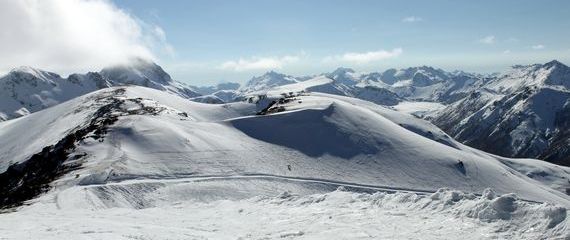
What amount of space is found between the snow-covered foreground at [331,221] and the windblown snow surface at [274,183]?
3.5 inches

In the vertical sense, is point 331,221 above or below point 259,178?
above

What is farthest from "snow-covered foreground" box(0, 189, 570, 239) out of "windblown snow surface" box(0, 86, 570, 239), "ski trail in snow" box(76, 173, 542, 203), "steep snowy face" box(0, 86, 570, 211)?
"ski trail in snow" box(76, 173, 542, 203)

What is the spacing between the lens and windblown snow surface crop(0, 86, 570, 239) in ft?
102

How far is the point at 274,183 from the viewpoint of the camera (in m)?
66.6

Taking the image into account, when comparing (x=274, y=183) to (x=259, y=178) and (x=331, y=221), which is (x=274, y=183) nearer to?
(x=259, y=178)

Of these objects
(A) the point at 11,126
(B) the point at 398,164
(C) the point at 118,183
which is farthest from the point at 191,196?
(A) the point at 11,126

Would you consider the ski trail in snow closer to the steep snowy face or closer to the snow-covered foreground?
the steep snowy face

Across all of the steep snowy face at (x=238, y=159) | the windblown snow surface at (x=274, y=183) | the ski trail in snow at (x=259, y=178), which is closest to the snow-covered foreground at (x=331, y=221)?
the windblown snow surface at (x=274, y=183)

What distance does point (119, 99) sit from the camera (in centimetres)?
14550

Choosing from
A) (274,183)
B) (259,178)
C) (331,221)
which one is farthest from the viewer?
(259,178)

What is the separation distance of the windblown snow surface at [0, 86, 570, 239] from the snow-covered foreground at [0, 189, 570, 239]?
0.29 ft

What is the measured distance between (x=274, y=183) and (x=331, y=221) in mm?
32480

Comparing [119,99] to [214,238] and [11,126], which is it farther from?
[214,238]

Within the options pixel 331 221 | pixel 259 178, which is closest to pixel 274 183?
pixel 259 178
